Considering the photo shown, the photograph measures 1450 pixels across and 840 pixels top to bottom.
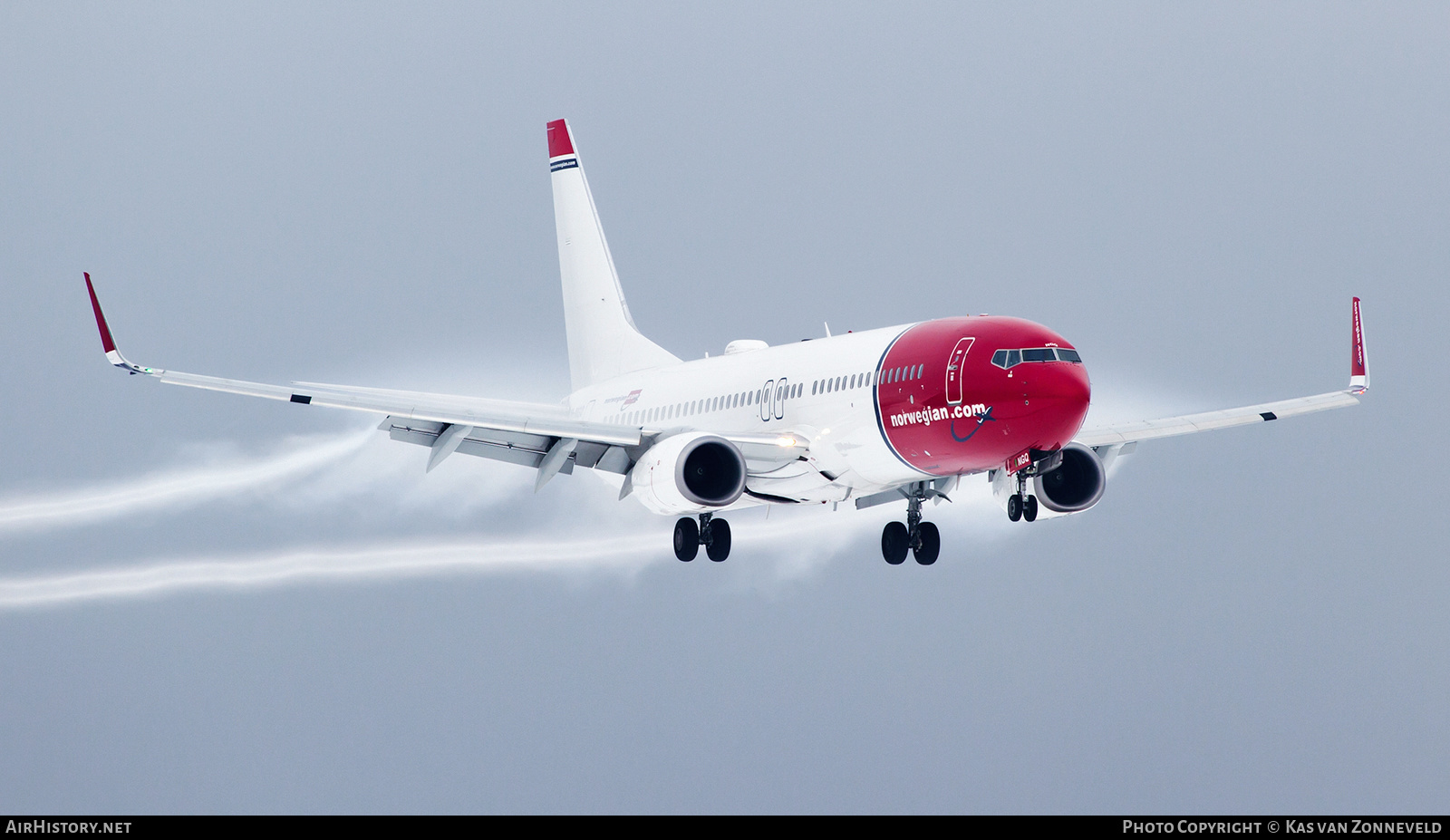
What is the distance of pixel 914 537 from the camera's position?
43.5 m

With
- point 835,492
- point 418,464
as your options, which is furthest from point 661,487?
point 418,464

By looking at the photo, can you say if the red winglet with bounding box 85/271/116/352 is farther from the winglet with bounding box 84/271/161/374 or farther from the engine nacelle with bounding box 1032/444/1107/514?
the engine nacelle with bounding box 1032/444/1107/514

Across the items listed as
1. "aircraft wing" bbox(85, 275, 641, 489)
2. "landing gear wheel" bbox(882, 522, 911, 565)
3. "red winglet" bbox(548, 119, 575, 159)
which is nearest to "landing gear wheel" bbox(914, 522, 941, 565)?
"landing gear wheel" bbox(882, 522, 911, 565)

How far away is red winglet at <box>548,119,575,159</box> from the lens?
5709cm

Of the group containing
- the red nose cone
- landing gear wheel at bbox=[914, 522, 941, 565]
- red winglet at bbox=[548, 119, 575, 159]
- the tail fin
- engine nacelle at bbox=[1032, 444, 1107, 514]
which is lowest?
landing gear wheel at bbox=[914, 522, 941, 565]

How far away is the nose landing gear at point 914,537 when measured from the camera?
43.4 m

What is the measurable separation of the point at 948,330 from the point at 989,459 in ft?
10.1

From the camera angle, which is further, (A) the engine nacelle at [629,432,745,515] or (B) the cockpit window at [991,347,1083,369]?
(A) the engine nacelle at [629,432,745,515]

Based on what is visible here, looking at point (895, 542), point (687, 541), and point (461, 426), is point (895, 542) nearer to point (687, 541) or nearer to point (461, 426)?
point (687, 541)

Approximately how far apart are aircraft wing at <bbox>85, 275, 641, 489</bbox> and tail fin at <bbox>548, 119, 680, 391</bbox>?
8.21 meters

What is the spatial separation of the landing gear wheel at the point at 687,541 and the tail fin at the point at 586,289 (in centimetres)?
940

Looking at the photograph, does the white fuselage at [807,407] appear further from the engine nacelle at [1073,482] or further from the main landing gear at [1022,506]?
the engine nacelle at [1073,482]

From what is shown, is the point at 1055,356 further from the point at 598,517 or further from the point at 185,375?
the point at 598,517

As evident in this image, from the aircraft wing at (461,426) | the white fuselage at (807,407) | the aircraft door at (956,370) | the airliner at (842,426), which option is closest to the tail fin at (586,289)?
the airliner at (842,426)
